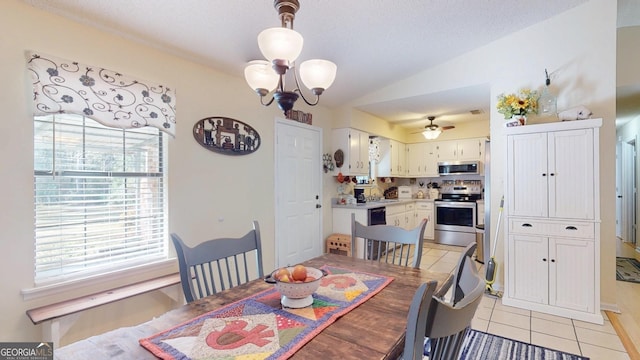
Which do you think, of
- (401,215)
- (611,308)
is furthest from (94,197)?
(401,215)

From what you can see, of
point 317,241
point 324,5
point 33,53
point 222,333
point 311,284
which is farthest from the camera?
point 317,241

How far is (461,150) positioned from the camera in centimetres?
614

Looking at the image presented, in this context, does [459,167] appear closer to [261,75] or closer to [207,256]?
[261,75]

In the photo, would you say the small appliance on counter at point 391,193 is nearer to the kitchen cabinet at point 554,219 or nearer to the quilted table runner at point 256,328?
the kitchen cabinet at point 554,219

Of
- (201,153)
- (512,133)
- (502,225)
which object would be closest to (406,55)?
(512,133)

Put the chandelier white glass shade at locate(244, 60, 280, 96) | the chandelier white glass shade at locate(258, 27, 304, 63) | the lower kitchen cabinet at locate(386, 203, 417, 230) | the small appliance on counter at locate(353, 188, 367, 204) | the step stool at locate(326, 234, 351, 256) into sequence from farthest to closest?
the lower kitchen cabinet at locate(386, 203, 417, 230) → the small appliance on counter at locate(353, 188, 367, 204) → the step stool at locate(326, 234, 351, 256) → the chandelier white glass shade at locate(244, 60, 280, 96) → the chandelier white glass shade at locate(258, 27, 304, 63)

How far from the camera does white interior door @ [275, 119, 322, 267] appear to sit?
Result: 394cm

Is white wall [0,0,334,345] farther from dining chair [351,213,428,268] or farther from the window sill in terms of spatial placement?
dining chair [351,213,428,268]

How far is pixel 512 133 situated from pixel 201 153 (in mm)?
3120

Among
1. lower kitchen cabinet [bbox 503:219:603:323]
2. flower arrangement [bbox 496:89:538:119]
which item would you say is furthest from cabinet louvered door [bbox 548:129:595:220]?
flower arrangement [bbox 496:89:538:119]

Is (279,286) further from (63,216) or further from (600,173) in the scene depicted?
(600,173)

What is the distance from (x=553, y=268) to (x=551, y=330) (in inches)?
22.7

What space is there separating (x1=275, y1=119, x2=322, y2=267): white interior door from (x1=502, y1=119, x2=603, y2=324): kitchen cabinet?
2.47 meters

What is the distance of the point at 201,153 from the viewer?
299cm
